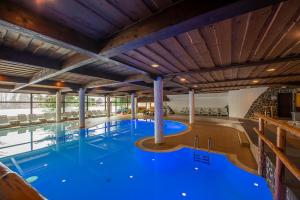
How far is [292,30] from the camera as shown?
2.56 m

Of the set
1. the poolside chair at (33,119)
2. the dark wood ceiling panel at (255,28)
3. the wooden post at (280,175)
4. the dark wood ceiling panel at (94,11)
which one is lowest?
the poolside chair at (33,119)

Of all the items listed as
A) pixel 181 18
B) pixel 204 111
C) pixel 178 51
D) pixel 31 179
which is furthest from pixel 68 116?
pixel 181 18

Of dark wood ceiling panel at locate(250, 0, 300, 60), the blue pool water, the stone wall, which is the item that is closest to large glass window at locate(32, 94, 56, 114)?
the blue pool water

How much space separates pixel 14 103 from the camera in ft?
42.0

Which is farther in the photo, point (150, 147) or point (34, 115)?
point (34, 115)

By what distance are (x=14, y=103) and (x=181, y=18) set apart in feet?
55.1

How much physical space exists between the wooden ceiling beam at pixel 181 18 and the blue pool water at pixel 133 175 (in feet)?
10.8

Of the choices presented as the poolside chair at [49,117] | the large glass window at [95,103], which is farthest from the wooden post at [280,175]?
the large glass window at [95,103]

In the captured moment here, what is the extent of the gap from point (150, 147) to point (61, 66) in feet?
A: 14.5

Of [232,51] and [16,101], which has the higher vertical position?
[232,51]

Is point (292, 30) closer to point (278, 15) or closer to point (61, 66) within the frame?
point (278, 15)

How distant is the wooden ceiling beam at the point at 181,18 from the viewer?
5.65ft

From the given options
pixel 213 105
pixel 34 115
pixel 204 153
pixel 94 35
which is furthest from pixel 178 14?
pixel 213 105

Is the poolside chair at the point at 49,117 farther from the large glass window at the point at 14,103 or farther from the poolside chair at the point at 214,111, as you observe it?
the poolside chair at the point at 214,111
